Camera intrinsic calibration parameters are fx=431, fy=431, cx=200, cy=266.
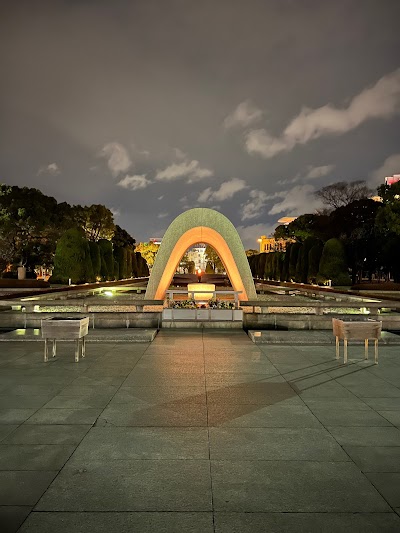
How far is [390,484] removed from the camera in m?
3.98

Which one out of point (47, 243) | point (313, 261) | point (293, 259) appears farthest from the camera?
point (293, 259)

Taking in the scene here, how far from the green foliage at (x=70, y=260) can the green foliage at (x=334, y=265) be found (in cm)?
2410

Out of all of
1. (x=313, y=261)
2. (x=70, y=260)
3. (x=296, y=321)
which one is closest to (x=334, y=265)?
(x=313, y=261)

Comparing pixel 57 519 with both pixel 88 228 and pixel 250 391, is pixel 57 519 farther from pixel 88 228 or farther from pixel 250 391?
pixel 88 228

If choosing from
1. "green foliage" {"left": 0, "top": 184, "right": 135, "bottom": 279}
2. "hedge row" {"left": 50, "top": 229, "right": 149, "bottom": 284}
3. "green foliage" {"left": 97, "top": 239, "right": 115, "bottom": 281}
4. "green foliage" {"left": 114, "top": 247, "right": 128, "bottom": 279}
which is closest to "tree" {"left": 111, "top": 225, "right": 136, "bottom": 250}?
"green foliage" {"left": 114, "top": 247, "right": 128, "bottom": 279}

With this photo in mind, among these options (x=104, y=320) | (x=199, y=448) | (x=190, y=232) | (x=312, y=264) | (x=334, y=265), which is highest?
(x=190, y=232)

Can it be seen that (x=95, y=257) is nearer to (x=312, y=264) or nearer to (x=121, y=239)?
(x=312, y=264)

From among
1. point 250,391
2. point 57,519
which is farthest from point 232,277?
point 57,519

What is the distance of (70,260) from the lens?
42188mm

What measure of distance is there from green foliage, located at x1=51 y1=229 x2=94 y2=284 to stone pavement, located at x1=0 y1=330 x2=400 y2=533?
34.4 m

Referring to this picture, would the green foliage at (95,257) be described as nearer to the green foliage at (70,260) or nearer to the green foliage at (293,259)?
the green foliage at (70,260)

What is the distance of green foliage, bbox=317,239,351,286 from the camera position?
140ft

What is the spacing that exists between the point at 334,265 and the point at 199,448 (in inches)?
1591

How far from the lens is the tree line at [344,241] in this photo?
42.7m
